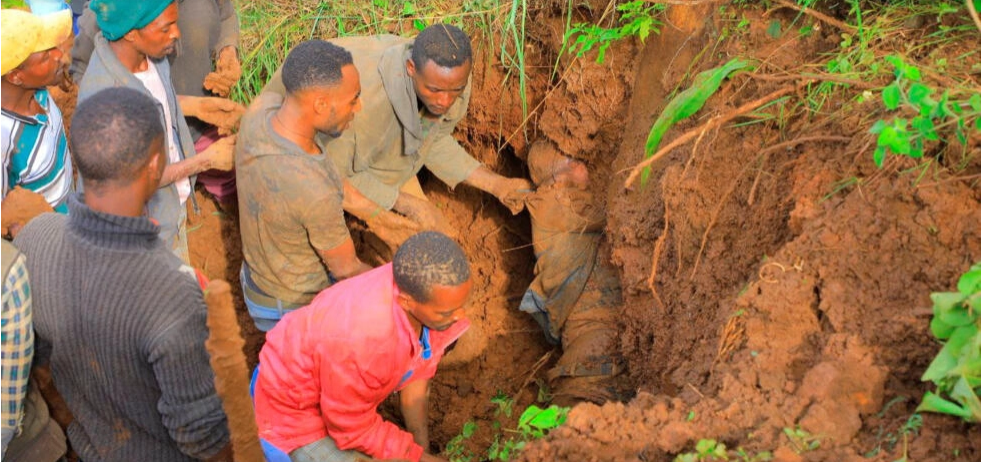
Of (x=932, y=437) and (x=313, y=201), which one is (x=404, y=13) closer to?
(x=313, y=201)

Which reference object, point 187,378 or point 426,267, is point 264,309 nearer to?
point 426,267

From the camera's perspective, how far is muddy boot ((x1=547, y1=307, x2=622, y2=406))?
3.96 m

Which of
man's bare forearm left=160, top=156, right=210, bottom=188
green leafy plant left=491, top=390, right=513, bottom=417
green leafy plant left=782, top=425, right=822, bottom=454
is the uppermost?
green leafy plant left=782, top=425, right=822, bottom=454

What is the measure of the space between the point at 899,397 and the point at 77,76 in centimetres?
384

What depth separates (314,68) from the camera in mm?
3398

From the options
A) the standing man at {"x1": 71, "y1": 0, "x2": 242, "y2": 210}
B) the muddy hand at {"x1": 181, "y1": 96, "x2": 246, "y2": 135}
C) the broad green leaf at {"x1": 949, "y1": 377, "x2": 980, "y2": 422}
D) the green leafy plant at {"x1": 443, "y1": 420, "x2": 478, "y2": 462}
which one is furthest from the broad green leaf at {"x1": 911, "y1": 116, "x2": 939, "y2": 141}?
the standing man at {"x1": 71, "y1": 0, "x2": 242, "y2": 210}

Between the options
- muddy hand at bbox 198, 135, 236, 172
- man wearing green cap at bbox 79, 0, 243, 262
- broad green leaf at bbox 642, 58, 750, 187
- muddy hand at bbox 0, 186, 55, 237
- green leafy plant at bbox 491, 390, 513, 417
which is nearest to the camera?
muddy hand at bbox 0, 186, 55, 237

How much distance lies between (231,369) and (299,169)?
1.40 metres

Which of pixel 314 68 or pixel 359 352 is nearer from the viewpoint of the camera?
pixel 359 352

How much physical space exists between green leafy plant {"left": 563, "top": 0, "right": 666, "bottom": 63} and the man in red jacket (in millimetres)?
1696

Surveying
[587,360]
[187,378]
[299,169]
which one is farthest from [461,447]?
[187,378]

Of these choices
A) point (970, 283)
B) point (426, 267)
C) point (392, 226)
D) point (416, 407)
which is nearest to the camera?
point (970, 283)

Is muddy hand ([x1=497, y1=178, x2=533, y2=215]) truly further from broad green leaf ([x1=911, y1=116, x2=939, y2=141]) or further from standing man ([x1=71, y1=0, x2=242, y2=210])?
broad green leaf ([x1=911, y1=116, x2=939, y2=141])

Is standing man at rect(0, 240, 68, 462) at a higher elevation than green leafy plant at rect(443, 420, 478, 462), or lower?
higher
